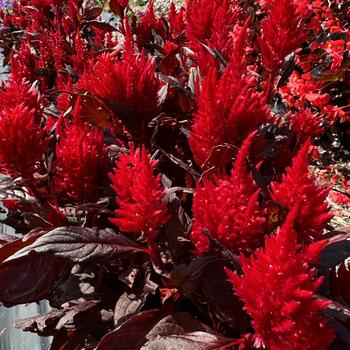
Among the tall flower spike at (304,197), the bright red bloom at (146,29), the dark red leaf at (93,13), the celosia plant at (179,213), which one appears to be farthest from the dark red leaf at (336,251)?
the dark red leaf at (93,13)

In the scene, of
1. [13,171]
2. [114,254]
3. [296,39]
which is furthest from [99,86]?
[296,39]

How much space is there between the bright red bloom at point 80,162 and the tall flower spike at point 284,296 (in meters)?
0.43

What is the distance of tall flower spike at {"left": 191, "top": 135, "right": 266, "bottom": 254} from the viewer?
80 cm

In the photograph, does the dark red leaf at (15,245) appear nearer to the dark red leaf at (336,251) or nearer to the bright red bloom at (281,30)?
the dark red leaf at (336,251)

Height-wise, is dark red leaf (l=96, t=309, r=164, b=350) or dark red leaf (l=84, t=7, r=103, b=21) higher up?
dark red leaf (l=84, t=7, r=103, b=21)

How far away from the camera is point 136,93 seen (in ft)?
3.62

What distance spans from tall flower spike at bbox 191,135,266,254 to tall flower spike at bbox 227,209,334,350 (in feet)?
0.30

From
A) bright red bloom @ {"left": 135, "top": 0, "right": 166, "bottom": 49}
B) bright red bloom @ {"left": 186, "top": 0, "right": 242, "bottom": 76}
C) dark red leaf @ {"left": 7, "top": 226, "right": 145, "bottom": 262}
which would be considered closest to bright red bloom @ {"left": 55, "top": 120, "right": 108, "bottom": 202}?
dark red leaf @ {"left": 7, "top": 226, "right": 145, "bottom": 262}

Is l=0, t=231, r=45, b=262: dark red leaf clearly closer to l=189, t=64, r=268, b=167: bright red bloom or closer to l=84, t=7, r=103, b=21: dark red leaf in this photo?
l=189, t=64, r=268, b=167: bright red bloom

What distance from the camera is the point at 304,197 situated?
0.81 metres

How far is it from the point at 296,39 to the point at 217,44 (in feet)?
0.68

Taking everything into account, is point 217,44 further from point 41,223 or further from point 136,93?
point 41,223

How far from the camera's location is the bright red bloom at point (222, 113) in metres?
0.93

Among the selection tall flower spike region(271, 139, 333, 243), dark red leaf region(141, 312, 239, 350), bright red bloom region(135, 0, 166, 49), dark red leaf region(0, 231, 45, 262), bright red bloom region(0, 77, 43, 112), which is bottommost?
dark red leaf region(141, 312, 239, 350)
